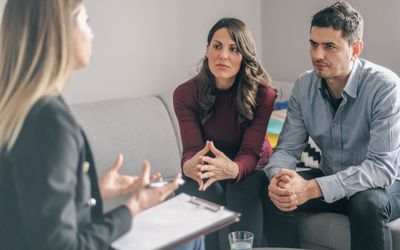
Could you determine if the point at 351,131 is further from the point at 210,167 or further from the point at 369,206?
the point at 210,167

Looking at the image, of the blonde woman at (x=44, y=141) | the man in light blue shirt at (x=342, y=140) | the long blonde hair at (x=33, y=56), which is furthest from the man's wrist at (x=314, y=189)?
the long blonde hair at (x=33, y=56)

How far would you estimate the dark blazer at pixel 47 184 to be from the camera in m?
1.00

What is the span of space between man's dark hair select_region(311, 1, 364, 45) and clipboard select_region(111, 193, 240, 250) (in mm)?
973

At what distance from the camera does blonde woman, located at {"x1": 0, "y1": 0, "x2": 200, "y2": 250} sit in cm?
100

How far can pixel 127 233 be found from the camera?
1.19m

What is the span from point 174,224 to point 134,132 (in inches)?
51.4

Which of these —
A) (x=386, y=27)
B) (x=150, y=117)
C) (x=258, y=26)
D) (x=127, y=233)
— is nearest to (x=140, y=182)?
(x=127, y=233)

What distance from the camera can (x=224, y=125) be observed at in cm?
217

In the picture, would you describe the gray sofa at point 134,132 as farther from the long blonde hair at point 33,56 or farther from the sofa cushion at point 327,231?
the long blonde hair at point 33,56

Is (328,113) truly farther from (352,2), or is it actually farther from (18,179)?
(18,179)

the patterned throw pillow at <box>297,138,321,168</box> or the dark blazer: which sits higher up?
the dark blazer

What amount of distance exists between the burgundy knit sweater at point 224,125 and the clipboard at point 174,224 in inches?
32.3

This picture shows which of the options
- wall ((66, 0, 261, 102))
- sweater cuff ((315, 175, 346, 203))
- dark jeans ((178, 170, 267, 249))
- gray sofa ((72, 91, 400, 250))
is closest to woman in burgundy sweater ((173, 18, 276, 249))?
dark jeans ((178, 170, 267, 249))

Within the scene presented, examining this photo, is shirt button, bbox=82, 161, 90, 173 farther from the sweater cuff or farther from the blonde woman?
the sweater cuff
